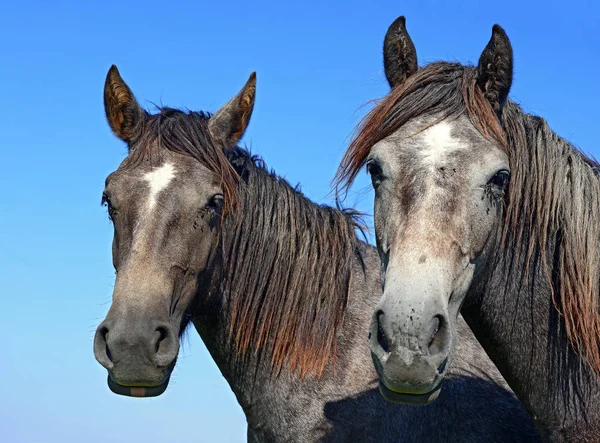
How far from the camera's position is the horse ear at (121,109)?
6.11 meters

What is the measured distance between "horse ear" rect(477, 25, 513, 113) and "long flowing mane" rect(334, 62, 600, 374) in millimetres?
71

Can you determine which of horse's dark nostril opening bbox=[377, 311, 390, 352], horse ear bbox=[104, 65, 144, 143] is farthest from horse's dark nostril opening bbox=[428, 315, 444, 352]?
horse ear bbox=[104, 65, 144, 143]

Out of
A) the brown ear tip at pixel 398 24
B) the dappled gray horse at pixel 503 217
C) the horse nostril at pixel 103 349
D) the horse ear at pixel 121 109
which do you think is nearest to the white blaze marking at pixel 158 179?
the horse ear at pixel 121 109

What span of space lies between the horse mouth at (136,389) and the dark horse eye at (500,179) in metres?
2.42

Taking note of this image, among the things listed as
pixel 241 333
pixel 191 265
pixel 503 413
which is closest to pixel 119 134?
pixel 191 265

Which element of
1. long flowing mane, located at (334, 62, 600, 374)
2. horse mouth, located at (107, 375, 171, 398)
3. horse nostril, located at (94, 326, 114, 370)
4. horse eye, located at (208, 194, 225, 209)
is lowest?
horse mouth, located at (107, 375, 171, 398)

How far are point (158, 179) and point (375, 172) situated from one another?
71.3 inches

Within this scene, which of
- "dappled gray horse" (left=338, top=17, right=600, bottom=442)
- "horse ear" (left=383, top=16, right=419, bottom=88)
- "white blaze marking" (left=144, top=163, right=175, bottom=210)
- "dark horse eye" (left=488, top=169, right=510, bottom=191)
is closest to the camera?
"dappled gray horse" (left=338, top=17, right=600, bottom=442)

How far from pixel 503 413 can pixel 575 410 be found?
1308 mm

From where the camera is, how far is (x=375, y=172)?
4.21m

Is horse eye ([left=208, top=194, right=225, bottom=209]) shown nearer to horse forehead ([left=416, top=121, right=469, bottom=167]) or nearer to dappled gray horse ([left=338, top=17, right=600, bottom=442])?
dappled gray horse ([left=338, top=17, right=600, bottom=442])

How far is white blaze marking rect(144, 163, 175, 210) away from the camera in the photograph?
5.27m

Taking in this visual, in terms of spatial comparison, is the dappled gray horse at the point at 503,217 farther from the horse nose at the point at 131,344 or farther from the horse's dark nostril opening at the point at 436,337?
the horse nose at the point at 131,344

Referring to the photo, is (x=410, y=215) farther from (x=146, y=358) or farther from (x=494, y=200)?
(x=146, y=358)
